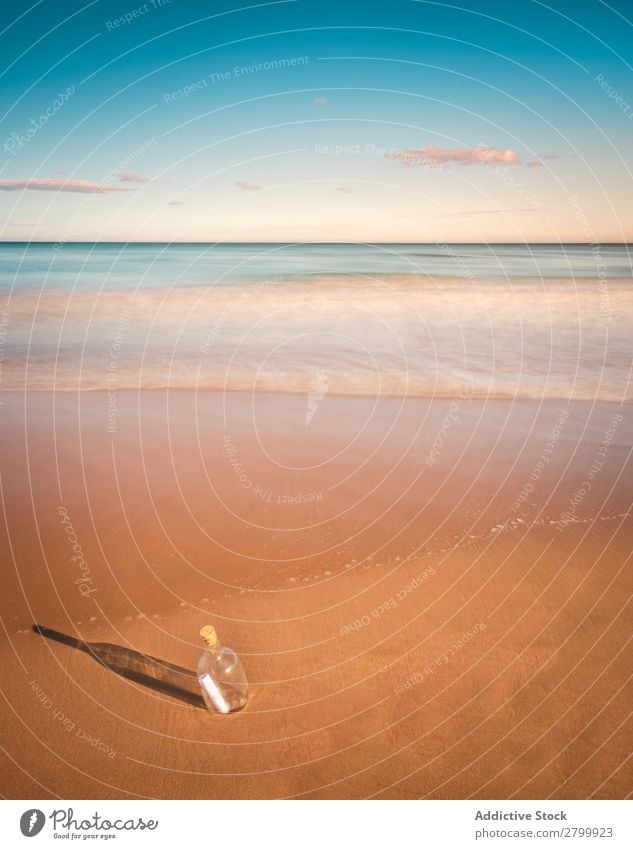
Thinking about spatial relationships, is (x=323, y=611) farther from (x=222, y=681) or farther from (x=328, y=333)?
(x=328, y=333)

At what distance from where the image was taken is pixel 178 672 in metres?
3.76

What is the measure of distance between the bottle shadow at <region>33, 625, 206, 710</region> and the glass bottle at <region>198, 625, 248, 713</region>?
0.15 meters

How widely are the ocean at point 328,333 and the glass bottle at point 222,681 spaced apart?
668 centimetres

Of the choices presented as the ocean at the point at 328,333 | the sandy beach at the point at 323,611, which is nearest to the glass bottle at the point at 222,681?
the sandy beach at the point at 323,611

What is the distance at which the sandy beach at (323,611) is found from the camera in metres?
3.25

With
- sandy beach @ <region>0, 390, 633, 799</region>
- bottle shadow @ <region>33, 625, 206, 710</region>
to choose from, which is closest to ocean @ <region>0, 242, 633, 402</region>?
sandy beach @ <region>0, 390, 633, 799</region>

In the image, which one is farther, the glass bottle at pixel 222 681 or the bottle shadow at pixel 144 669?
the bottle shadow at pixel 144 669

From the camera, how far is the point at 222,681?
3.51 meters

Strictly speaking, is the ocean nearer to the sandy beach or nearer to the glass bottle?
the sandy beach

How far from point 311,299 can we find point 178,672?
21062 millimetres

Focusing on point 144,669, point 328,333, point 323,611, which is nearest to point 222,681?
point 144,669

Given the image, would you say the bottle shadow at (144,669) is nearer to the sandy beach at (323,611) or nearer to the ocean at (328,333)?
the sandy beach at (323,611)
